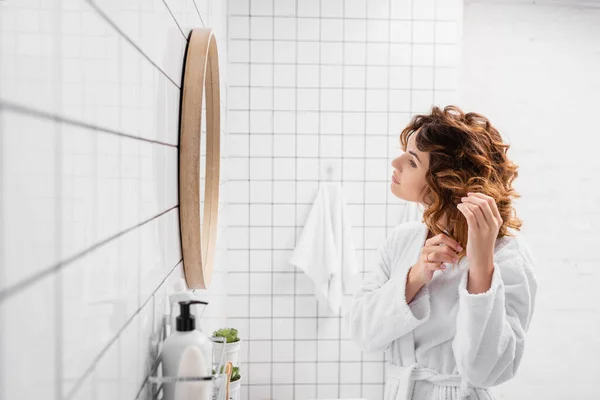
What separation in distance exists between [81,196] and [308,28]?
7.38ft

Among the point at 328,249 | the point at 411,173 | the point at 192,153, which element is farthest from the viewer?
the point at 328,249

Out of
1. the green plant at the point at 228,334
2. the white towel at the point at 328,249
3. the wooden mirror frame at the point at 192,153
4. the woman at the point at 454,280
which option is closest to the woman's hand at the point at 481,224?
the woman at the point at 454,280

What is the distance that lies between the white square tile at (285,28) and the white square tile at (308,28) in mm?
28

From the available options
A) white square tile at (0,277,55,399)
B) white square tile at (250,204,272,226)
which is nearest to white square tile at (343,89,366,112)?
white square tile at (250,204,272,226)

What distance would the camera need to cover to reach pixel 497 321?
1.31 m

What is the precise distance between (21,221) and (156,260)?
1.55ft

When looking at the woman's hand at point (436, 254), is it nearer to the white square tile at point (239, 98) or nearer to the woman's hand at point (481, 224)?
the woman's hand at point (481, 224)

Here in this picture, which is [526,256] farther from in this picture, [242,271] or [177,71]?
[242,271]

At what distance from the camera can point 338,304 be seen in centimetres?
254

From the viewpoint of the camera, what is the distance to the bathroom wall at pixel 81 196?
1.13ft

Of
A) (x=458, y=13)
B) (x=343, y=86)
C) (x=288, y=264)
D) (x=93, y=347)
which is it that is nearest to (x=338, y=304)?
(x=288, y=264)

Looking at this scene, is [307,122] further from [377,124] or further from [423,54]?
[423,54]

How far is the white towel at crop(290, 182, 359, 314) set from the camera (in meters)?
2.53

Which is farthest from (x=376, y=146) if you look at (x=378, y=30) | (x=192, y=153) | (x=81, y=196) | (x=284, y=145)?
(x=81, y=196)
